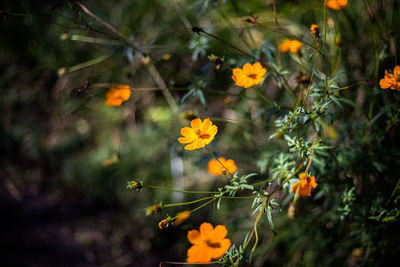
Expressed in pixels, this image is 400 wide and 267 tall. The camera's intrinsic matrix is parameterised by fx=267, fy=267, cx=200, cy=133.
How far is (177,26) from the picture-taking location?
2.62m

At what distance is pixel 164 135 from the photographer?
2.27 m

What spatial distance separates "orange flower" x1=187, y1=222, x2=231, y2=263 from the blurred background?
266 mm

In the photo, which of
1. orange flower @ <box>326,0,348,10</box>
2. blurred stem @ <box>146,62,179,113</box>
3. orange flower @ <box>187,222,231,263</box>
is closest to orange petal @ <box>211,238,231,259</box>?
orange flower @ <box>187,222,231,263</box>

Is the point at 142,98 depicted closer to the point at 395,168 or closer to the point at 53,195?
the point at 53,195

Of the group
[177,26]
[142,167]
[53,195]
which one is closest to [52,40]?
[177,26]

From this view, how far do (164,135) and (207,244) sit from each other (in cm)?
142

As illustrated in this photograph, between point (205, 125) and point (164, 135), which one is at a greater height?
point (205, 125)

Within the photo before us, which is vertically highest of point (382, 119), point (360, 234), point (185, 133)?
point (382, 119)

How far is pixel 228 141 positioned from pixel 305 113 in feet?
3.76

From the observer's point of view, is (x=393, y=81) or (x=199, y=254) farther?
(x=393, y=81)

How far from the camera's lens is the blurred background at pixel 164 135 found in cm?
134

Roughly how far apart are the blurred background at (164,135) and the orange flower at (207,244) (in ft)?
0.87

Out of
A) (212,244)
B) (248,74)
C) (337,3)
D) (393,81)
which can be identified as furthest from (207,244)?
(337,3)

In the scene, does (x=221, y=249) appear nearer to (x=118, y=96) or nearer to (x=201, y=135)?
(x=201, y=135)
